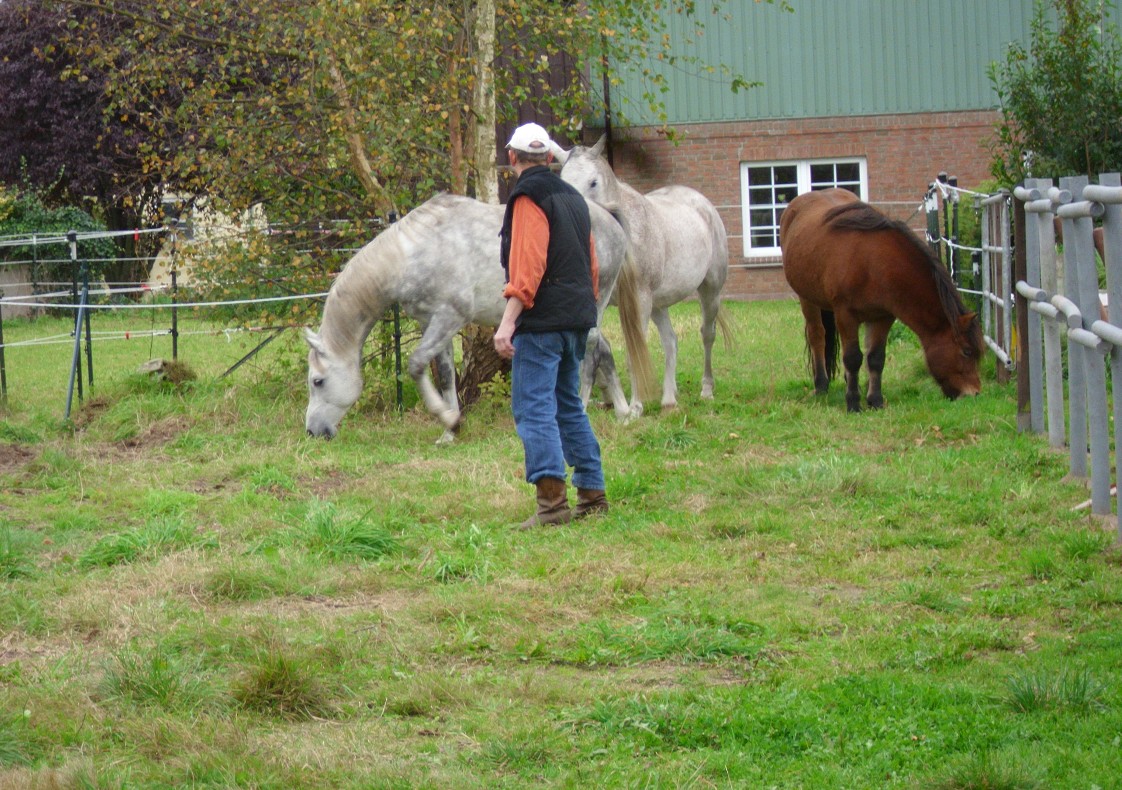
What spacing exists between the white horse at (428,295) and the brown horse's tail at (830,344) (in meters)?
2.05

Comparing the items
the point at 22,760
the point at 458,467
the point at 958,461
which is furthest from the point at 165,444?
the point at 22,760

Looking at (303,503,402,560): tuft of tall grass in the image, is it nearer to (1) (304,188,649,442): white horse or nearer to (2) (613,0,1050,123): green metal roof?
(1) (304,188,649,442): white horse

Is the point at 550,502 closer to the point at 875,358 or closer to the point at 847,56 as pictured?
the point at 875,358

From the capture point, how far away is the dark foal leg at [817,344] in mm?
10625

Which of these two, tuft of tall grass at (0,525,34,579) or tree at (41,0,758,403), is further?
tree at (41,0,758,403)

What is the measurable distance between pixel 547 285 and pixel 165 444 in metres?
4.16

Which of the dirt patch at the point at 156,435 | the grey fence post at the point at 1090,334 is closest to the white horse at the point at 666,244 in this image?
the dirt patch at the point at 156,435

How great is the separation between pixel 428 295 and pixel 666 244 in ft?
7.08

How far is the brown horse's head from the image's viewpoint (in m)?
9.37

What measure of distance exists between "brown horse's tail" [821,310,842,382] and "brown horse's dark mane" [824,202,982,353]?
3.40 feet

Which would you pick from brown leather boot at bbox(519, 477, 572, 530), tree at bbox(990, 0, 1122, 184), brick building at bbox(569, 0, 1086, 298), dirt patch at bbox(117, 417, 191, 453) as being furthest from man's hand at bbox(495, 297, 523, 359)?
brick building at bbox(569, 0, 1086, 298)

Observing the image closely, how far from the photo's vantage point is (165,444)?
9.39m

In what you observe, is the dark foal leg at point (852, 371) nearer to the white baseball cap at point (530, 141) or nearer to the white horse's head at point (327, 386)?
the white horse's head at point (327, 386)

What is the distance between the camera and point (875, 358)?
9.66m
